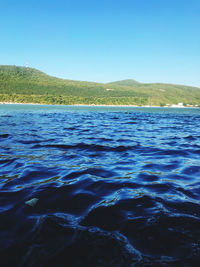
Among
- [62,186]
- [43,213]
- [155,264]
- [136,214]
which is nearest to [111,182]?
[62,186]

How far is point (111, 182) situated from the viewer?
4535 millimetres

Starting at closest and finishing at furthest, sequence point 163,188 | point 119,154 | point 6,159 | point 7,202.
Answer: point 7,202 → point 163,188 → point 6,159 → point 119,154

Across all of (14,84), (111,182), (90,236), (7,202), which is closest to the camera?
(90,236)

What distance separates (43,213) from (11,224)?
1.61 ft

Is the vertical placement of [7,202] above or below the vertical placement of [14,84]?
below

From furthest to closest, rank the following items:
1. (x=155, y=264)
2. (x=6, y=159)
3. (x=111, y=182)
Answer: (x=6, y=159) → (x=111, y=182) → (x=155, y=264)

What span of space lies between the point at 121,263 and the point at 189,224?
1.31 m

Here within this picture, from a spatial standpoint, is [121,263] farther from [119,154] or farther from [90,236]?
[119,154]

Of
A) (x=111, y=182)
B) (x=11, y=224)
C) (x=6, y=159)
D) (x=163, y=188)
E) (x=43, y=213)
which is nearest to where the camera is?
(x=11, y=224)

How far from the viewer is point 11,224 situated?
279 cm

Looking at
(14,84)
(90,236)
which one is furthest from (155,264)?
(14,84)

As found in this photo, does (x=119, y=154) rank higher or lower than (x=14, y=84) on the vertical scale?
lower

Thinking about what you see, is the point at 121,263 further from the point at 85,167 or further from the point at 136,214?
the point at 85,167

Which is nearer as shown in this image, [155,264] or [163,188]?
[155,264]
